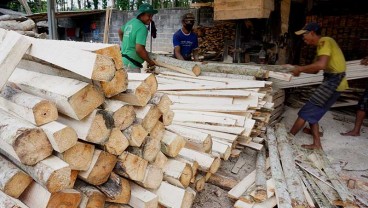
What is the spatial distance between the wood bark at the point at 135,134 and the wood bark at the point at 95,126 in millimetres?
166

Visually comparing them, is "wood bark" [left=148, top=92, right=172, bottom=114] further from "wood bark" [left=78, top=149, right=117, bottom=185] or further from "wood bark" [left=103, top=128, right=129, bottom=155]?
"wood bark" [left=78, top=149, right=117, bottom=185]

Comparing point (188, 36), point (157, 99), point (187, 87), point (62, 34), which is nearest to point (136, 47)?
point (187, 87)

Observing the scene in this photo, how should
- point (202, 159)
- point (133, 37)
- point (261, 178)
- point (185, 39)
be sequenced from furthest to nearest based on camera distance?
point (185, 39) < point (133, 37) < point (261, 178) < point (202, 159)

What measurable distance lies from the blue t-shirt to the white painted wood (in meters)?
4.44

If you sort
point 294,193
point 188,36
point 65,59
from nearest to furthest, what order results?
point 65,59 → point 294,193 → point 188,36

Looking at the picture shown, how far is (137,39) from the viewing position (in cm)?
472

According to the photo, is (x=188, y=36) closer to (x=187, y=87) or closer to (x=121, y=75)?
(x=187, y=87)

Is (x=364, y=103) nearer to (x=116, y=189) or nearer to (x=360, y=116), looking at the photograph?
(x=360, y=116)

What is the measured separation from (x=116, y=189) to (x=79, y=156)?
0.43 metres

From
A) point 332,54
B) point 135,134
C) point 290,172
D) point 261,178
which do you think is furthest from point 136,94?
point 332,54

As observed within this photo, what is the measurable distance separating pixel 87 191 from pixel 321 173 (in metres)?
2.93

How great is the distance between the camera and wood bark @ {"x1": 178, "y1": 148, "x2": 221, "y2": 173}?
291 centimetres

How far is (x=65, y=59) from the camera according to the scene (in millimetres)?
1959

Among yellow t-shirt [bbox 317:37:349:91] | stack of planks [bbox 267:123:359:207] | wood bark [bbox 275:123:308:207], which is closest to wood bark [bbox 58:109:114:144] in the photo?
stack of planks [bbox 267:123:359:207]
